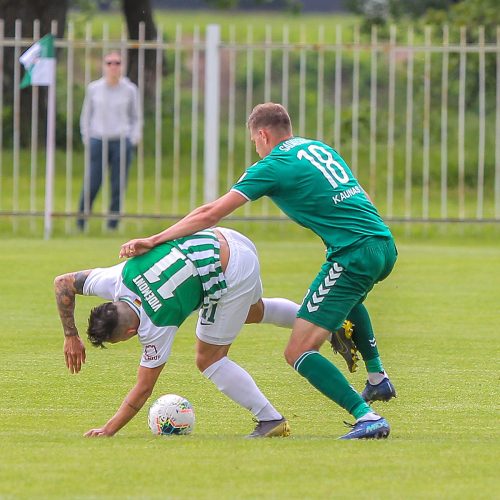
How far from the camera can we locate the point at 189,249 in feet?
25.3

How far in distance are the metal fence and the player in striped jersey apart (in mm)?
10524

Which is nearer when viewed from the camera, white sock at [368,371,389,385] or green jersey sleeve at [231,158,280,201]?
green jersey sleeve at [231,158,280,201]

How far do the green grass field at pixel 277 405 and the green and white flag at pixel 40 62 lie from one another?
3368 millimetres

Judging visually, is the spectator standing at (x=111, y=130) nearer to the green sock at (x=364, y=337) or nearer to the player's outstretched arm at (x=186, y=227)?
the green sock at (x=364, y=337)

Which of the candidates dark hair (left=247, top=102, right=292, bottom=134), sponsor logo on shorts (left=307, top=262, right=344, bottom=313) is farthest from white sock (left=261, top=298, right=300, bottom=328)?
dark hair (left=247, top=102, right=292, bottom=134)

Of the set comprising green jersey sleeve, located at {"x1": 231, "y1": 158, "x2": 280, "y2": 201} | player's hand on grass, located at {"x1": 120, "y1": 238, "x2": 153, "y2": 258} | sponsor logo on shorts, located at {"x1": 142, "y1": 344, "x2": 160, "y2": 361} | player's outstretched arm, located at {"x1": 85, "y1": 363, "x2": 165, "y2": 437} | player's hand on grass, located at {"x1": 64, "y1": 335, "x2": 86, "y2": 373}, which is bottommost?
player's outstretched arm, located at {"x1": 85, "y1": 363, "x2": 165, "y2": 437}

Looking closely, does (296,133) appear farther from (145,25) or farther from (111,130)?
(111,130)

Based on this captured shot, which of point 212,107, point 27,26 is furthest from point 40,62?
point 27,26

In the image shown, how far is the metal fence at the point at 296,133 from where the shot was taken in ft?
61.9

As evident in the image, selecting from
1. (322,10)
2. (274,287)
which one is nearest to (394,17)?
(274,287)

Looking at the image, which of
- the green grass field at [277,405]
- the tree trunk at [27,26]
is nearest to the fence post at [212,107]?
the green grass field at [277,405]

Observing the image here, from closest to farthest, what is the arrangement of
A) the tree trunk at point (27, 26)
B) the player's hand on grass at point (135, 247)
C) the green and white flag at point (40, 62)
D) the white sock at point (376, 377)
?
the player's hand on grass at point (135, 247)
the white sock at point (376, 377)
the green and white flag at point (40, 62)
the tree trunk at point (27, 26)

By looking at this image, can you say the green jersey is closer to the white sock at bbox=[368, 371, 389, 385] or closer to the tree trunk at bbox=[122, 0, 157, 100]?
the white sock at bbox=[368, 371, 389, 385]

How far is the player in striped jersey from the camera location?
7.55 metres
